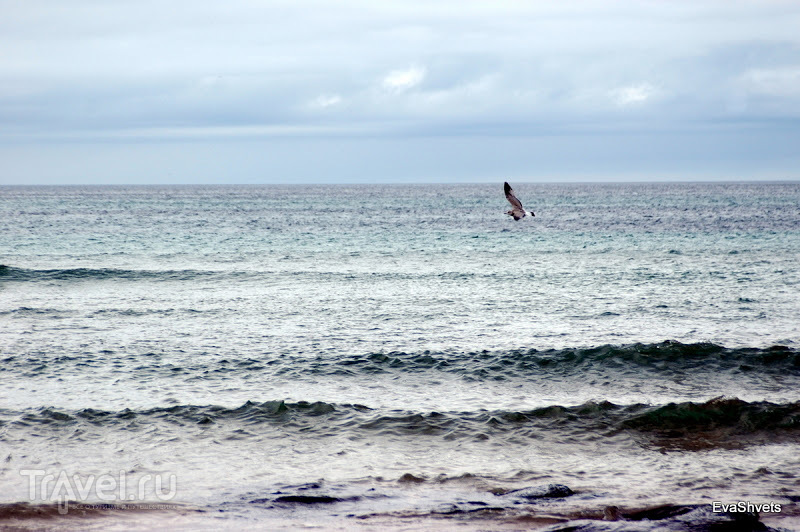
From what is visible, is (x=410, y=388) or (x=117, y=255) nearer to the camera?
(x=410, y=388)

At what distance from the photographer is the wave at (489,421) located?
11695mm

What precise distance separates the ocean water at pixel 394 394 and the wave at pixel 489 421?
49mm

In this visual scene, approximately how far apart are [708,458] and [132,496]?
8306 mm

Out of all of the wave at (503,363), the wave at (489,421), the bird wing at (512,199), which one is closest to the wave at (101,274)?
the wave at (503,363)

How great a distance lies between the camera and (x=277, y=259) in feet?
123

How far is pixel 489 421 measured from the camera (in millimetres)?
12281

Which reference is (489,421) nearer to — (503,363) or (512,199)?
(503,363)

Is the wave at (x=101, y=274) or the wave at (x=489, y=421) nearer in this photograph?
the wave at (x=489, y=421)

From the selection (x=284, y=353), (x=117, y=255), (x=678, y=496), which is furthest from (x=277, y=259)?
(x=678, y=496)

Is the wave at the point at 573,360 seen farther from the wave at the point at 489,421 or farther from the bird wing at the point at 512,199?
the bird wing at the point at 512,199

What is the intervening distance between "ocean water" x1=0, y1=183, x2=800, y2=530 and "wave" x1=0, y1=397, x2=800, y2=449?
5 cm

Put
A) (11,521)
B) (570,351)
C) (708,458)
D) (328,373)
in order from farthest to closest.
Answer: (570,351), (328,373), (708,458), (11,521)

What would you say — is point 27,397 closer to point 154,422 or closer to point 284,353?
point 154,422

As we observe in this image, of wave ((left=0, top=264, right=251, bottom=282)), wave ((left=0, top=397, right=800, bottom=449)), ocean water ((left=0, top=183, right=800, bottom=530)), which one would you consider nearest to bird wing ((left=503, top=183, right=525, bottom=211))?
ocean water ((left=0, top=183, right=800, bottom=530))
